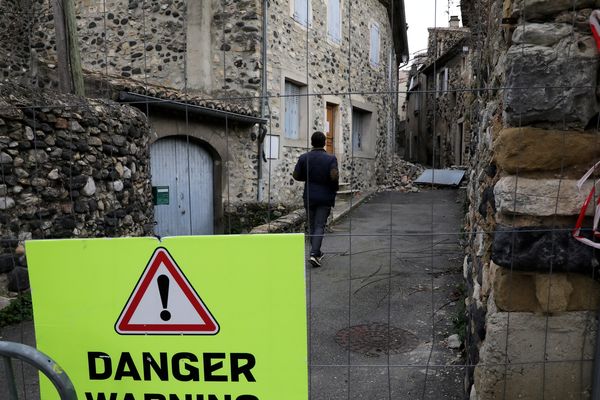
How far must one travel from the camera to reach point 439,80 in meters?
21.1

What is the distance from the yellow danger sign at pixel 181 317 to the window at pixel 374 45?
1265cm

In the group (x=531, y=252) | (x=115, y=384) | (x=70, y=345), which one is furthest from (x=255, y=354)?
(x=531, y=252)

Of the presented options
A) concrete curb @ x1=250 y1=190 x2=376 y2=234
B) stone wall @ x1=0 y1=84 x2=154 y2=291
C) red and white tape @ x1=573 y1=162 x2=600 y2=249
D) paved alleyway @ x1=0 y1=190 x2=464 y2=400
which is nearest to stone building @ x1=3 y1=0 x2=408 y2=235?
concrete curb @ x1=250 y1=190 x2=376 y2=234

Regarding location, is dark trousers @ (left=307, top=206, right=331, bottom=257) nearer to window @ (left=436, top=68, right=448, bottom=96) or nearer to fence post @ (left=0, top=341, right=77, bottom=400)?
fence post @ (left=0, top=341, right=77, bottom=400)

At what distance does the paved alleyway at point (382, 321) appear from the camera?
9.14 ft

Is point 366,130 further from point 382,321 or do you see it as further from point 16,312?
point 16,312

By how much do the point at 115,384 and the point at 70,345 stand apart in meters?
0.23

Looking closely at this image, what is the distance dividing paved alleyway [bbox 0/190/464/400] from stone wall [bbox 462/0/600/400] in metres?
0.33

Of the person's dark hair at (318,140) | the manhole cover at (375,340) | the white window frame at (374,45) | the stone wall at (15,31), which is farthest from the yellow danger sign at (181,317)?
the white window frame at (374,45)

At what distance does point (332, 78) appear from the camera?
11219 mm

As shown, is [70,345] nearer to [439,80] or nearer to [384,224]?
[384,224]

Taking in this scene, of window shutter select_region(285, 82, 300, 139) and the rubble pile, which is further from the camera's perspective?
the rubble pile

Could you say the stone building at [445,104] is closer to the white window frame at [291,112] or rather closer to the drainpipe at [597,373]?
the white window frame at [291,112]

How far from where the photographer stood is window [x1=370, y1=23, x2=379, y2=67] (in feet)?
43.7
